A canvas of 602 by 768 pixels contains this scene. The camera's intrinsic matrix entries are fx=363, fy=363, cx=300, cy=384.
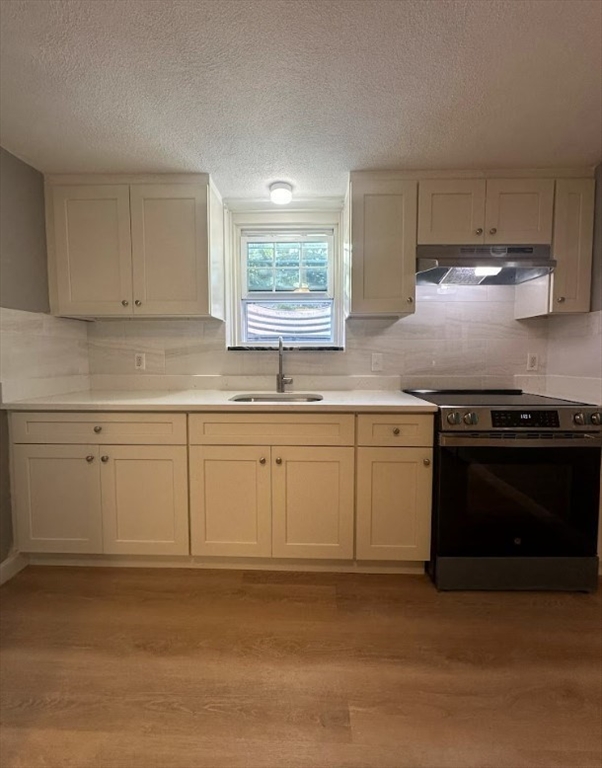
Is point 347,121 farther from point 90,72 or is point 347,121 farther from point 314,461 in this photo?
point 314,461

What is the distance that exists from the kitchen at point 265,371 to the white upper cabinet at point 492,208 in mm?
13

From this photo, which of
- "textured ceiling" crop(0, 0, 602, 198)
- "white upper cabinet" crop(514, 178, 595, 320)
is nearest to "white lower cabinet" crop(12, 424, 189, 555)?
"textured ceiling" crop(0, 0, 602, 198)

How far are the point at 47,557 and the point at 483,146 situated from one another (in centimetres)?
318

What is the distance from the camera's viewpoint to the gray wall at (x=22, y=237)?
6.13 ft

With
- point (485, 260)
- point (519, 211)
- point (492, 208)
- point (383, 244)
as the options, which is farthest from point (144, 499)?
point (519, 211)

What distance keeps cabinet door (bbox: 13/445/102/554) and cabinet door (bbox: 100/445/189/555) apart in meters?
0.07

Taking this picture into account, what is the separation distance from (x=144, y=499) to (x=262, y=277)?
1.64 metres

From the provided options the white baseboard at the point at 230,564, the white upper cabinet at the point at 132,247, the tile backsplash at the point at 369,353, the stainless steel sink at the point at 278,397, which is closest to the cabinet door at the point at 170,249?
the white upper cabinet at the point at 132,247

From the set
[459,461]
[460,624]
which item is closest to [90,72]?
[459,461]

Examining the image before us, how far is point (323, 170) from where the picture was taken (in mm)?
2049

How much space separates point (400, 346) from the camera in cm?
249

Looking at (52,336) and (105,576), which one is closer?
(105,576)

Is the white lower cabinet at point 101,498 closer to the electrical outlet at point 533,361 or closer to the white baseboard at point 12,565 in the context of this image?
the white baseboard at point 12,565

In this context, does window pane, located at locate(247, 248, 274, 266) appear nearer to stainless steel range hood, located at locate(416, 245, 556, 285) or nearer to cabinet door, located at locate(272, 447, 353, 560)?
stainless steel range hood, located at locate(416, 245, 556, 285)
